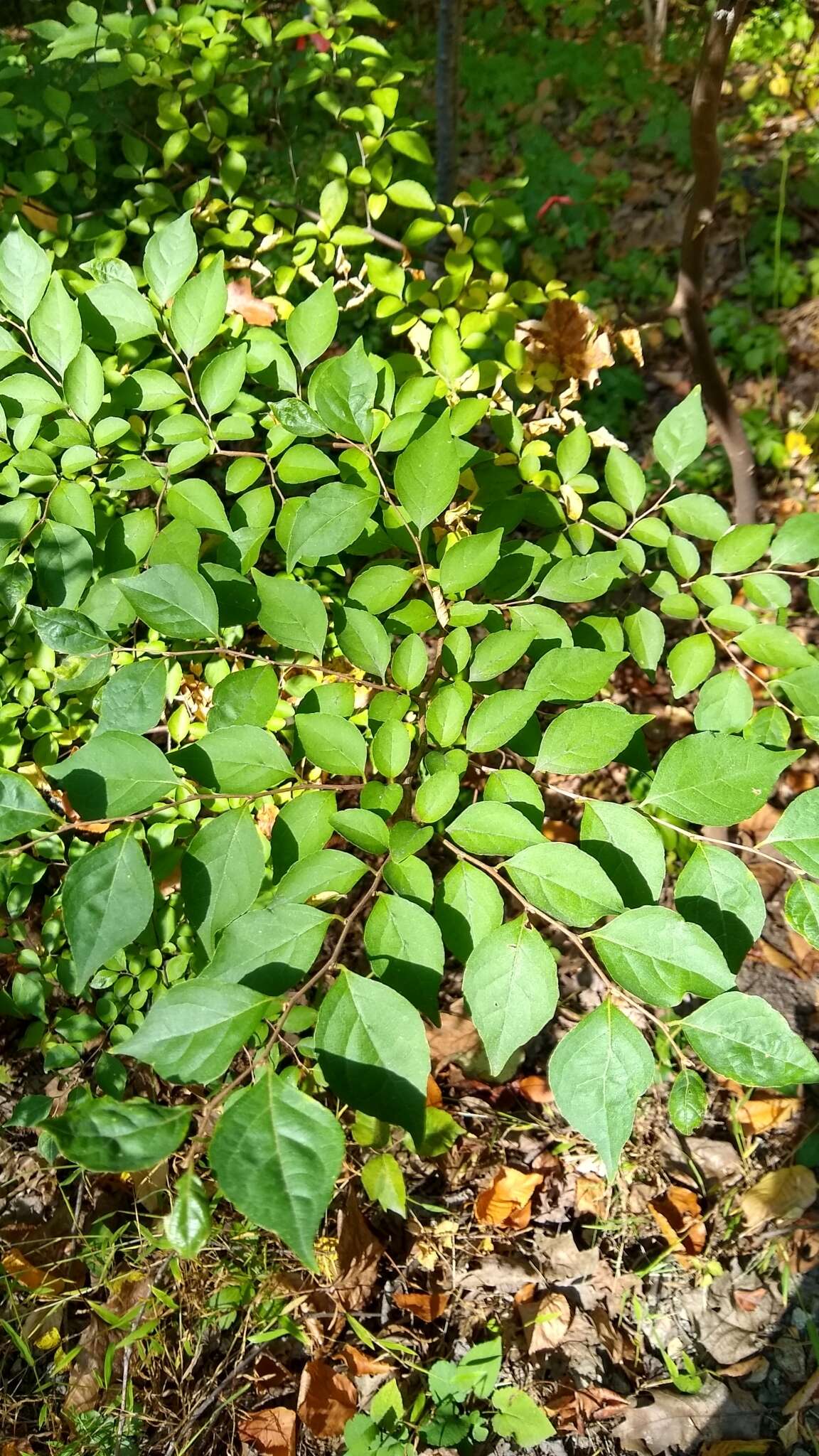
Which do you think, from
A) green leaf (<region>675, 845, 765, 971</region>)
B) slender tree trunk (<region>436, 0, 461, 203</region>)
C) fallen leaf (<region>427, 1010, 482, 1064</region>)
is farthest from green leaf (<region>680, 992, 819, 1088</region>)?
slender tree trunk (<region>436, 0, 461, 203</region>)

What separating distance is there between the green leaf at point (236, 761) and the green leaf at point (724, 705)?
55cm

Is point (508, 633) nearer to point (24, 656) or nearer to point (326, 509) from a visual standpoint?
point (326, 509)

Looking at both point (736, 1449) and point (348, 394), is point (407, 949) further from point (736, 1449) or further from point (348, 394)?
point (736, 1449)

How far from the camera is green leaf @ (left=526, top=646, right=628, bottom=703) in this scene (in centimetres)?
102

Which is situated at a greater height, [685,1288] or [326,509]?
[326,509]

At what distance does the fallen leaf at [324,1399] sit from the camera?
5.54 feet

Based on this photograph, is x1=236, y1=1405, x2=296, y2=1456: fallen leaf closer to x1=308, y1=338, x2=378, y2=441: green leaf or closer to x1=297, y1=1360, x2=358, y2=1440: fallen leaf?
x1=297, y1=1360, x2=358, y2=1440: fallen leaf

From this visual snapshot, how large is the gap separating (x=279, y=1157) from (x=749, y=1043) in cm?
46

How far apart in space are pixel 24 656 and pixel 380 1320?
161 centimetres

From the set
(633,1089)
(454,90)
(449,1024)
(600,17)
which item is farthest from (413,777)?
(600,17)

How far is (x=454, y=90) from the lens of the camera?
7.40 ft

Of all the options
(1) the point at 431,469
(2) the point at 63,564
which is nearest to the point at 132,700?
(2) the point at 63,564

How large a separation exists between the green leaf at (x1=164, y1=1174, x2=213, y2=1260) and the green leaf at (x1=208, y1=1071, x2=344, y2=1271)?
0.03 m

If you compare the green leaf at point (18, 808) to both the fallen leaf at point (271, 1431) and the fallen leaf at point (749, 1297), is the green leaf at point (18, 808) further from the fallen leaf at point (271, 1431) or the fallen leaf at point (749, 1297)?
the fallen leaf at point (749, 1297)
